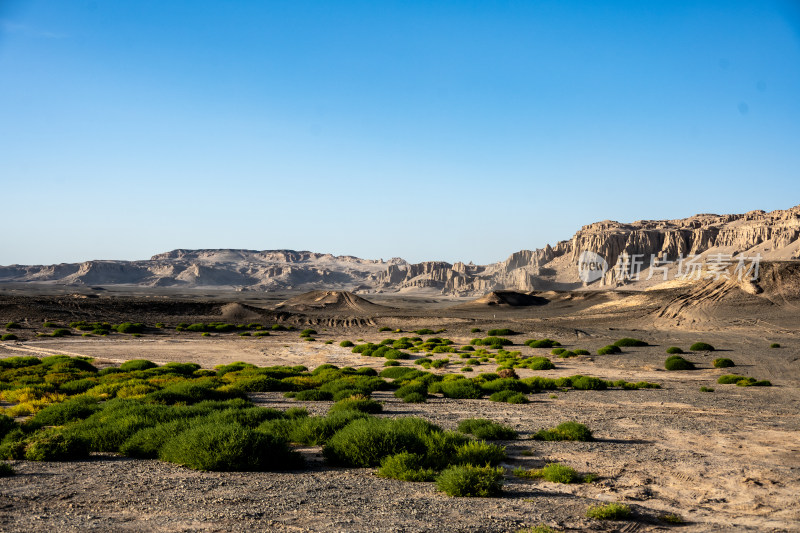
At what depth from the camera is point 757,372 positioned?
33281 millimetres

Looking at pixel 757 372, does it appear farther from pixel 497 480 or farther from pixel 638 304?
pixel 638 304

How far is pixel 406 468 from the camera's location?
1105 cm

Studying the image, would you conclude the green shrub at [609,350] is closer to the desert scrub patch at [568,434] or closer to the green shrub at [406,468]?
the desert scrub patch at [568,434]

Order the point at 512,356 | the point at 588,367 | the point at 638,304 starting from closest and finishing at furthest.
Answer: the point at 588,367, the point at 512,356, the point at 638,304

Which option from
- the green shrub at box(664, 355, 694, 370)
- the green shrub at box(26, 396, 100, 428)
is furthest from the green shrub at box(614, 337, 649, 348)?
the green shrub at box(26, 396, 100, 428)

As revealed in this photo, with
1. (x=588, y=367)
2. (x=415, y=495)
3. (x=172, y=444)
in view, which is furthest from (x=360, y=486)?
(x=588, y=367)

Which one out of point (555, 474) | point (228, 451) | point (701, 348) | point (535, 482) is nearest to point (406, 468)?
point (535, 482)

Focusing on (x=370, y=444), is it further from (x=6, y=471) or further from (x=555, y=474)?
(x=6, y=471)

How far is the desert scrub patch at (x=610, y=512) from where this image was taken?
9000mm

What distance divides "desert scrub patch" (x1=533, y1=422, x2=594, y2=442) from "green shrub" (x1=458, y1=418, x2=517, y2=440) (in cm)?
75

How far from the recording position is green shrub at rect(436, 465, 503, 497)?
9938 mm

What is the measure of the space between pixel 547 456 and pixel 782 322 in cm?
6357

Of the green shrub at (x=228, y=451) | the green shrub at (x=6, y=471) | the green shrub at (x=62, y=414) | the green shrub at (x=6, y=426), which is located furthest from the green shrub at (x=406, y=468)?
the green shrub at (x=62, y=414)

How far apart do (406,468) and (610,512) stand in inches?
150
